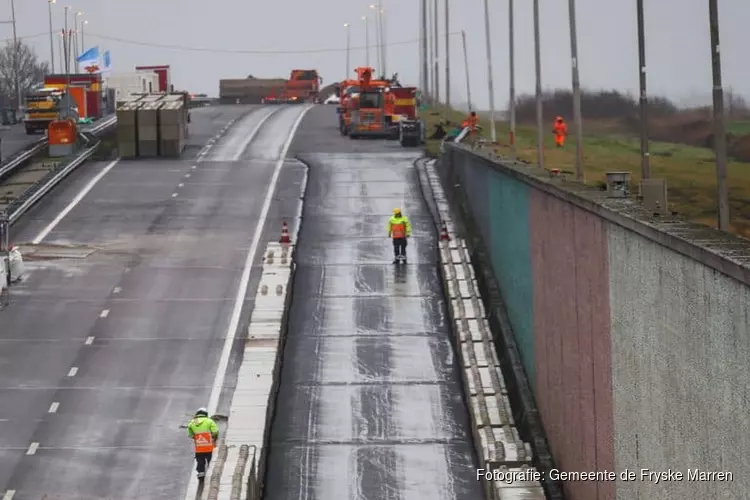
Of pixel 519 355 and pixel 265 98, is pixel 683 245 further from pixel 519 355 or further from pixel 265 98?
pixel 265 98

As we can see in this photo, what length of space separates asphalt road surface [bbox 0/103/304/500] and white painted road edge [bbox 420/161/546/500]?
473cm

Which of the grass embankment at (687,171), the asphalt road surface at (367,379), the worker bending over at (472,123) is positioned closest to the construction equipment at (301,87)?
the worker bending over at (472,123)

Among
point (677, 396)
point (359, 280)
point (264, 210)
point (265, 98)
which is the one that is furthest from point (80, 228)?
point (265, 98)

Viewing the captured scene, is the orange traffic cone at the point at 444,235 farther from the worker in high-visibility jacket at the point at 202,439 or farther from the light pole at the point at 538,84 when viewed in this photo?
the worker in high-visibility jacket at the point at 202,439

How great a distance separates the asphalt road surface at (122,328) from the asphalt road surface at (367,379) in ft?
5.08

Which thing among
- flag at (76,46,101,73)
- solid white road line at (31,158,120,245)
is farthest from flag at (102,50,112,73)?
solid white road line at (31,158,120,245)

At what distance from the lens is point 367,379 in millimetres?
31375

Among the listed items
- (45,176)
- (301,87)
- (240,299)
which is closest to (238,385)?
(240,299)

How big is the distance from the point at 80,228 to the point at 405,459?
76.0 feet

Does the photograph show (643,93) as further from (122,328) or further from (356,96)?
(356,96)

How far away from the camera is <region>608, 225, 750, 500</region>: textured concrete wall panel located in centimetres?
1349

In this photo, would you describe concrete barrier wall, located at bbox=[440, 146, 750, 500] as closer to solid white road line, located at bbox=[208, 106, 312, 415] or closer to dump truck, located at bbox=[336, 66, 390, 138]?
solid white road line, located at bbox=[208, 106, 312, 415]

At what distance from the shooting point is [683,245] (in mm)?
15523

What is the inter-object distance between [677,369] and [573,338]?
7.45 metres
